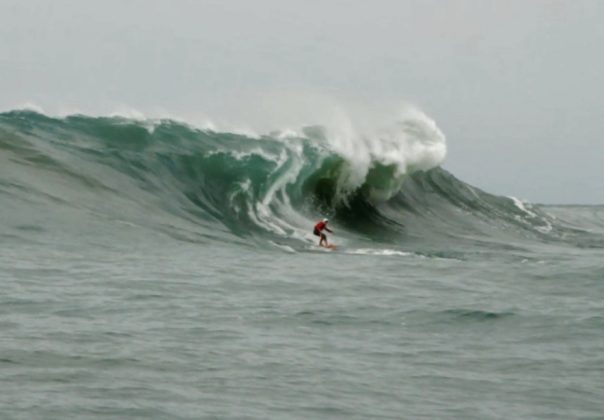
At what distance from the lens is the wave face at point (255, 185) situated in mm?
18500

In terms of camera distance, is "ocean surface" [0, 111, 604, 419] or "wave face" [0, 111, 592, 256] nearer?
"ocean surface" [0, 111, 604, 419]

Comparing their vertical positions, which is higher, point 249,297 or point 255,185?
point 255,185

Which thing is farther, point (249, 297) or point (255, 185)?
point (255, 185)

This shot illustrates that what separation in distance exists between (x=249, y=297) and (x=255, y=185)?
11.0 meters

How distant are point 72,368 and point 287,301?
340 cm

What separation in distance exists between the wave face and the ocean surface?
0.22 feet

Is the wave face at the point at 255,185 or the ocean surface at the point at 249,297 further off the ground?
the wave face at the point at 255,185

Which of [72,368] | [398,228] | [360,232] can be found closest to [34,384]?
[72,368]

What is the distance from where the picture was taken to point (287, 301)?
11055 millimetres

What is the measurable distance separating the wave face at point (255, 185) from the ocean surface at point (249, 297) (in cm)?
7

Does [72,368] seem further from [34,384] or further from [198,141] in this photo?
[198,141]

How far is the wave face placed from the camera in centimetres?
1850

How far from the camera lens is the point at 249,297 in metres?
11.1

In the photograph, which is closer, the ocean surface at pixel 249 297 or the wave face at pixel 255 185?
the ocean surface at pixel 249 297
